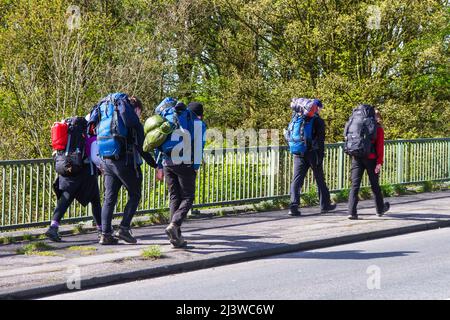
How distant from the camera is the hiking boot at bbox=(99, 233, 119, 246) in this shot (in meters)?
9.93

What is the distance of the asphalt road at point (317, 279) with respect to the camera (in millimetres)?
7402

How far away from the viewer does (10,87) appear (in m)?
29.1

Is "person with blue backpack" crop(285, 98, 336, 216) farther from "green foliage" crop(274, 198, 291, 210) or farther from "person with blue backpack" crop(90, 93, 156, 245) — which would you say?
"person with blue backpack" crop(90, 93, 156, 245)

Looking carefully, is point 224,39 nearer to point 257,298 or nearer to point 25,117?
point 25,117

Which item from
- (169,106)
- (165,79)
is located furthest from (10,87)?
(169,106)

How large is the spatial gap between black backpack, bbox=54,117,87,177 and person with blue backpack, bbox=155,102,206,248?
1.14 m

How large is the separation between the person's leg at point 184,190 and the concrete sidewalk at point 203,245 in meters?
0.40

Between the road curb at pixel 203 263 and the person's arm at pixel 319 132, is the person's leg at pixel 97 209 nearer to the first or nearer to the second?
the road curb at pixel 203 263

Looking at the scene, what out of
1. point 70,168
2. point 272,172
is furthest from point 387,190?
point 70,168

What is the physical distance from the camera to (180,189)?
972cm

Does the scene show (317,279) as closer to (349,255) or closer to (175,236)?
(349,255)

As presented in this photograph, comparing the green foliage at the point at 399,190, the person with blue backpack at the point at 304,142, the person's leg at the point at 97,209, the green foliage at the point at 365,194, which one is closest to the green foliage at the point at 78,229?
the person's leg at the point at 97,209

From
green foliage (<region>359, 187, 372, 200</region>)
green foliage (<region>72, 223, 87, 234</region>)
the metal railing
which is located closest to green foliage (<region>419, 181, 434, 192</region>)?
the metal railing

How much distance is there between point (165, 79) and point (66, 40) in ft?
16.7
